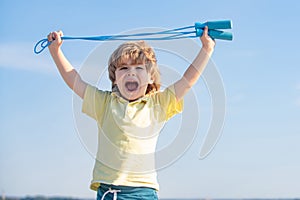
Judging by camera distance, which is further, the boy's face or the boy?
the boy's face

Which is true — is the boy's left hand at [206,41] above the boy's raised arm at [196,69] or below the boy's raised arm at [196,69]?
above

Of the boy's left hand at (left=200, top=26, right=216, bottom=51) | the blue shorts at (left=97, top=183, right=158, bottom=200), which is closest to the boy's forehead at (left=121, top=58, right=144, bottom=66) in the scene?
the boy's left hand at (left=200, top=26, right=216, bottom=51)

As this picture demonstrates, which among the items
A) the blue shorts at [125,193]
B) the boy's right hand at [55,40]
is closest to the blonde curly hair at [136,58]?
the boy's right hand at [55,40]

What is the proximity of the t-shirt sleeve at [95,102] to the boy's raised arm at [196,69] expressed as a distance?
357 mm

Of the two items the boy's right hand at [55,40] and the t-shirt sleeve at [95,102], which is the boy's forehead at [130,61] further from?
Answer: the boy's right hand at [55,40]

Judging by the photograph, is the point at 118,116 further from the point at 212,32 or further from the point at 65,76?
the point at 212,32

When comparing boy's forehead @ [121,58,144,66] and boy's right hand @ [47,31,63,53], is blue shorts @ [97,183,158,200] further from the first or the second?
boy's right hand @ [47,31,63,53]

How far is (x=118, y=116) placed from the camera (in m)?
2.44

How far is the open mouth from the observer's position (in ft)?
8.17

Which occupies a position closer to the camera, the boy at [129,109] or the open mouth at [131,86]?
the boy at [129,109]

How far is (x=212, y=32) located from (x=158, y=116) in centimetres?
46

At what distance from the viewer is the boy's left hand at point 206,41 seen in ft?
7.89

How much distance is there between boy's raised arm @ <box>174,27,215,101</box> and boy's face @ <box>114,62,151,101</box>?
0.17 metres

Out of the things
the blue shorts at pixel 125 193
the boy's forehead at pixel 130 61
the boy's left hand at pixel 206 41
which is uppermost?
the boy's left hand at pixel 206 41
